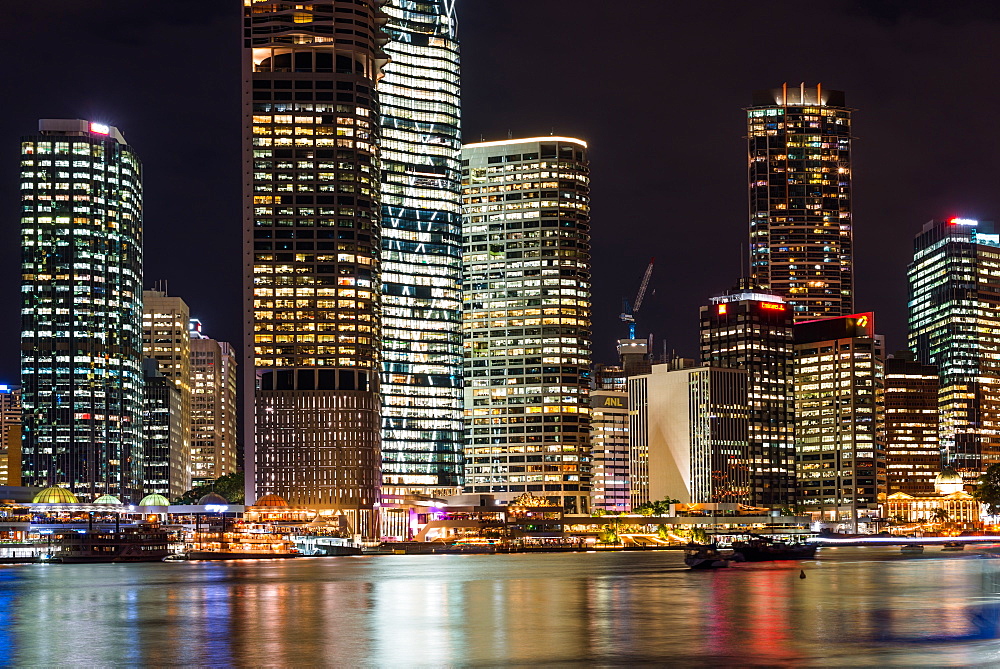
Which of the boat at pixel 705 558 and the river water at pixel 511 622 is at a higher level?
the river water at pixel 511 622

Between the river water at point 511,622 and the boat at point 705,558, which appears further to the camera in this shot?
the boat at point 705,558

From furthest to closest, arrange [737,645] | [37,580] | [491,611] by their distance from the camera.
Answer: [37,580] < [491,611] < [737,645]

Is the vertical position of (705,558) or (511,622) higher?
(511,622)

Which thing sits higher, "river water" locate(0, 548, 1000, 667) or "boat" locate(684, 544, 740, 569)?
"river water" locate(0, 548, 1000, 667)

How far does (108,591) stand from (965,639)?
302 ft

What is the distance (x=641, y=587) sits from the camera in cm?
13712

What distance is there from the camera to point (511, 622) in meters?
93.4

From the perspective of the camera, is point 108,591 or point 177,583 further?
point 177,583

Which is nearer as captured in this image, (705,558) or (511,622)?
(511,622)

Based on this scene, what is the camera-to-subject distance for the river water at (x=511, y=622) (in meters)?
72.8

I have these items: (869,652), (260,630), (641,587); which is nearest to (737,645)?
(869,652)

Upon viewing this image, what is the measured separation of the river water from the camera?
7281cm

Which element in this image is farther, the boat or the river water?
the boat

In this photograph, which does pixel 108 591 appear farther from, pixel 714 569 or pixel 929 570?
pixel 929 570
